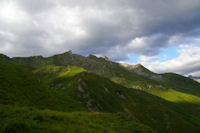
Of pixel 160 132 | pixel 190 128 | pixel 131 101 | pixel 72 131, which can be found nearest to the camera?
pixel 72 131

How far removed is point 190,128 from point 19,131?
189440 millimetres

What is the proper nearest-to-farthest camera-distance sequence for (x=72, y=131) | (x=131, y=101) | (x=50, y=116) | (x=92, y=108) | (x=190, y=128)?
1. (x=72, y=131)
2. (x=50, y=116)
3. (x=92, y=108)
4. (x=190, y=128)
5. (x=131, y=101)

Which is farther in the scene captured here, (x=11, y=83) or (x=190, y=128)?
(x=190, y=128)

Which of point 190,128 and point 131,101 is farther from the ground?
point 131,101

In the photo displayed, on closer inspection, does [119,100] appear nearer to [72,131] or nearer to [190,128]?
[190,128]

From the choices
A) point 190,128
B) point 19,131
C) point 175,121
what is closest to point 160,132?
point 175,121

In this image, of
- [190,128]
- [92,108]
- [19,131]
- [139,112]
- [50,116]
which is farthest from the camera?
[139,112]

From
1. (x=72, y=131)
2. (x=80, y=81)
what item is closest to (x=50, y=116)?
(x=72, y=131)

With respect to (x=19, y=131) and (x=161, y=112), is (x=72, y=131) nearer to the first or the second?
(x=19, y=131)

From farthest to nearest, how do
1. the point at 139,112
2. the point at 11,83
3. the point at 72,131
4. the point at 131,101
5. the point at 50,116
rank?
the point at 131,101 → the point at 139,112 → the point at 11,83 → the point at 50,116 → the point at 72,131

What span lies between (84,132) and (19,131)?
764cm

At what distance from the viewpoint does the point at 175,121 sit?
6206 inches

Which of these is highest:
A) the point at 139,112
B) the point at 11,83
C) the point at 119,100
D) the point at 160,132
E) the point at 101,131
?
the point at 11,83

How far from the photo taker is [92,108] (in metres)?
131
